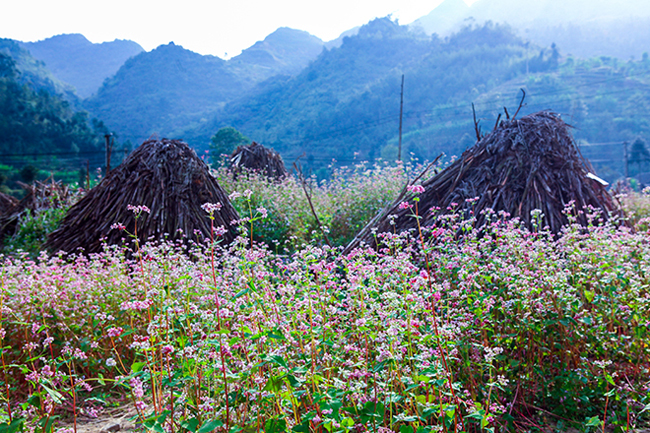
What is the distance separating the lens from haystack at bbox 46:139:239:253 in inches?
257

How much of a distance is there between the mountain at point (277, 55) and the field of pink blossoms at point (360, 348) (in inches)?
6104

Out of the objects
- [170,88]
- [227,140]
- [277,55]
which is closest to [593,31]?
[277,55]

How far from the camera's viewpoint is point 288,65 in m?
176

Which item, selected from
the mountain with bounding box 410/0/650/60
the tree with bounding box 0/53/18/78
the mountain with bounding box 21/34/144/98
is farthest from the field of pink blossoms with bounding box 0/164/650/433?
the mountain with bounding box 21/34/144/98

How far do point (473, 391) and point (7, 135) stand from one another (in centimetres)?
6341

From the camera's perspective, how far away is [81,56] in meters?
173

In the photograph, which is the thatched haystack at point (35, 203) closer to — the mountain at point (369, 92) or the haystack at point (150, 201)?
the haystack at point (150, 201)

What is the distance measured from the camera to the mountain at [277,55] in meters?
160

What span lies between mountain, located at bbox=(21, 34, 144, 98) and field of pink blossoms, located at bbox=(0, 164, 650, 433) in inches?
6951

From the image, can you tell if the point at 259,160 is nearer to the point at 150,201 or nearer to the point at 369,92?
the point at 150,201

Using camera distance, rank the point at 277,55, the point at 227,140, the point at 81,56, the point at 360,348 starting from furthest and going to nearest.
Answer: the point at 277,55 < the point at 81,56 < the point at 227,140 < the point at 360,348

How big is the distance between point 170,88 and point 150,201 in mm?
143172

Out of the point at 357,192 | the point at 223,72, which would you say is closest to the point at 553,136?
the point at 357,192

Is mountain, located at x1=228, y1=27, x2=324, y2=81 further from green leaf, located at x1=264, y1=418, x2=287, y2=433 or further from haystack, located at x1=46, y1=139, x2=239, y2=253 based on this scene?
green leaf, located at x1=264, y1=418, x2=287, y2=433
